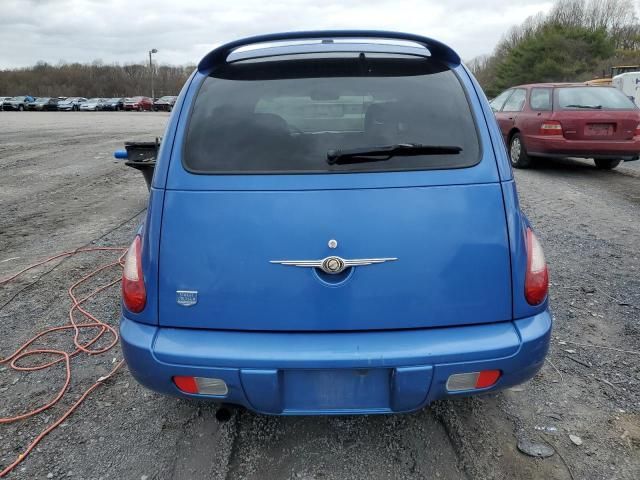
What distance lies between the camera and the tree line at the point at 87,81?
88.9 m

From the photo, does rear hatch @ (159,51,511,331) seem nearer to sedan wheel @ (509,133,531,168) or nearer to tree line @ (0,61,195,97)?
sedan wheel @ (509,133,531,168)

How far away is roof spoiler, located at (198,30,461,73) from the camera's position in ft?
7.51

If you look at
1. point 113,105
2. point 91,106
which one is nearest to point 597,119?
point 113,105

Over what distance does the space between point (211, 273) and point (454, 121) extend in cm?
118

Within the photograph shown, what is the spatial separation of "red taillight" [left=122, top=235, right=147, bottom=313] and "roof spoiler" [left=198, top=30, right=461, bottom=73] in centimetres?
93

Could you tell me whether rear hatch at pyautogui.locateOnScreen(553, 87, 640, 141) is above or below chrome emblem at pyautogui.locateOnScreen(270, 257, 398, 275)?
above

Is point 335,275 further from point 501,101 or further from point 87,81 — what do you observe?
point 87,81

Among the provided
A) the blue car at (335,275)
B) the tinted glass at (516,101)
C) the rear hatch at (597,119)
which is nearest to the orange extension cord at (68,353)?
the blue car at (335,275)

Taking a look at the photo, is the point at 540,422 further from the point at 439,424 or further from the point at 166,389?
the point at 166,389

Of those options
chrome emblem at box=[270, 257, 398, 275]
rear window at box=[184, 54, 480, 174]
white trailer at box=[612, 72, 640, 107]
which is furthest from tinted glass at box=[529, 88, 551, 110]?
white trailer at box=[612, 72, 640, 107]

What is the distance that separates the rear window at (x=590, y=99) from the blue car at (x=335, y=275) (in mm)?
7430

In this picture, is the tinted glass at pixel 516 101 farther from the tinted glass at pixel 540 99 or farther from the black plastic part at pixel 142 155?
the black plastic part at pixel 142 155

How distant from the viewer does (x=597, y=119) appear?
8086mm

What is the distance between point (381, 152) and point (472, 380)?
955 mm
